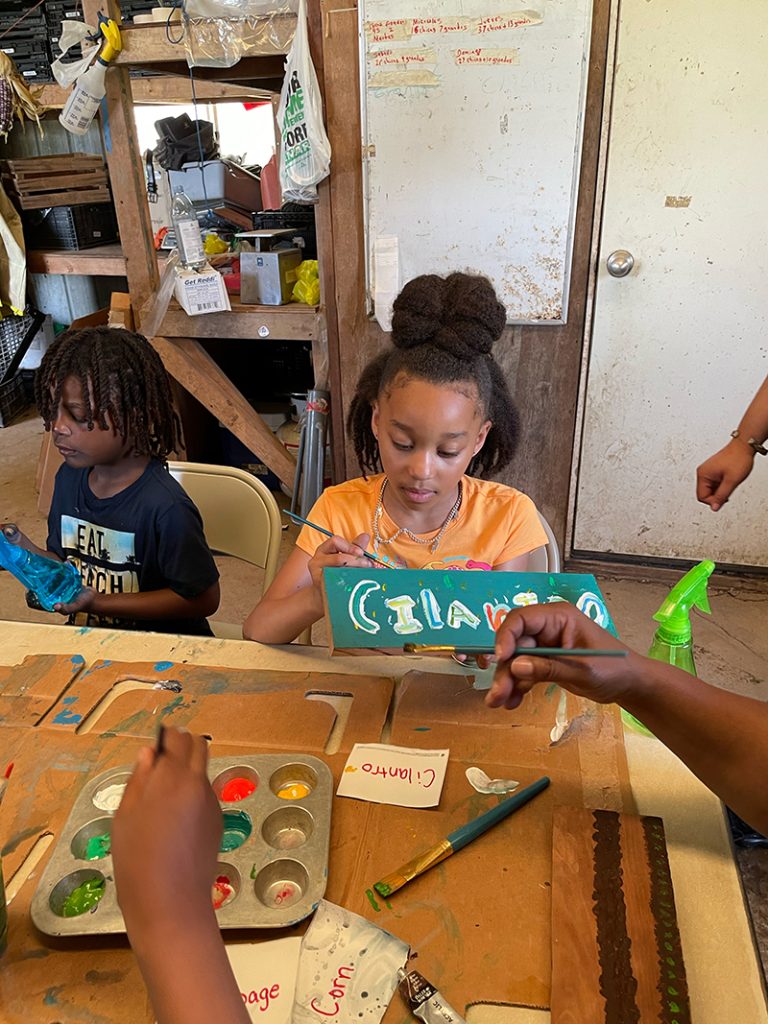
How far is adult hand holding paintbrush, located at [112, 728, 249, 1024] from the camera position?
20.3 inches

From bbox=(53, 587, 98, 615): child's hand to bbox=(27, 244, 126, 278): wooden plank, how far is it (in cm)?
258

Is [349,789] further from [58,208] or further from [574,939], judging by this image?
[58,208]

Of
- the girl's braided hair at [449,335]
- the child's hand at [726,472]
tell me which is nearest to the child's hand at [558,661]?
the girl's braided hair at [449,335]

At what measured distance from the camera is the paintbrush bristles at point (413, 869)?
729 millimetres

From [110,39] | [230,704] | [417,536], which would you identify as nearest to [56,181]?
[110,39]

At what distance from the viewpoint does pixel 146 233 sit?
2779mm

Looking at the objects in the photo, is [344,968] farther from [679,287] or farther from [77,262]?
[77,262]

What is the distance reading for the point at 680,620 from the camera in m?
0.97

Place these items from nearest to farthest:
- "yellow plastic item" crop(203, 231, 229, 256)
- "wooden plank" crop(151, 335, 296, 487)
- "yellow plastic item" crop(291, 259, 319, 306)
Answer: "yellow plastic item" crop(291, 259, 319, 306) < "wooden plank" crop(151, 335, 296, 487) < "yellow plastic item" crop(203, 231, 229, 256)

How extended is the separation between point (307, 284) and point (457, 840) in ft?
7.60

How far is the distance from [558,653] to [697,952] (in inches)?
11.6

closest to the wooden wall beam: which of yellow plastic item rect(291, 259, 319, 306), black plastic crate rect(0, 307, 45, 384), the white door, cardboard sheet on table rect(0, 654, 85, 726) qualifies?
yellow plastic item rect(291, 259, 319, 306)

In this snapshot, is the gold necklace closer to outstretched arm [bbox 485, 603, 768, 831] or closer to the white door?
outstretched arm [bbox 485, 603, 768, 831]

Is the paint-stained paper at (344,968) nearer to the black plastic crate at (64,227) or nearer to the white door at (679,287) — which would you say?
the white door at (679,287)
